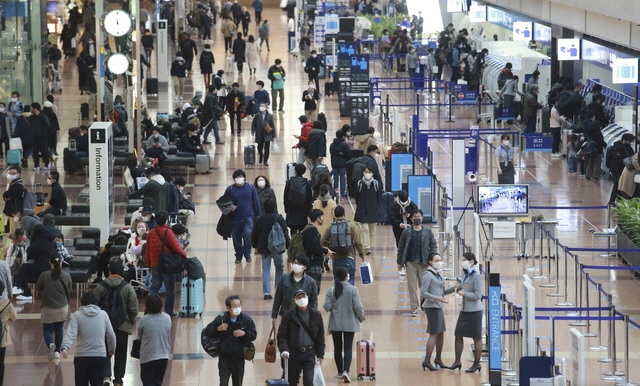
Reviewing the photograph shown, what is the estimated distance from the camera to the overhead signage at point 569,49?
3070 centimetres

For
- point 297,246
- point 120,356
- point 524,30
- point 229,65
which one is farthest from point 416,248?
point 229,65

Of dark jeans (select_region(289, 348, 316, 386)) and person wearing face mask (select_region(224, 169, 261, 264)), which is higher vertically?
person wearing face mask (select_region(224, 169, 261, 264))

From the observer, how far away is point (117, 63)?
26438 millimetres

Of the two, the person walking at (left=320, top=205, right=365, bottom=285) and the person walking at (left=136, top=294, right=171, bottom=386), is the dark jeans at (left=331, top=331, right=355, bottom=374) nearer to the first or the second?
the person walking at (left=136, top=294, right=171, bottom=386)

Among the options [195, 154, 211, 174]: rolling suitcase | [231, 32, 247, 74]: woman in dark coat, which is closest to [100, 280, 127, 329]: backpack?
[195, 154, 211, 174]: rolling suitcase

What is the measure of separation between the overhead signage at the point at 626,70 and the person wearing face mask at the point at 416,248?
34.0ft

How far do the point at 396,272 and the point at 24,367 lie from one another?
20.9 feet

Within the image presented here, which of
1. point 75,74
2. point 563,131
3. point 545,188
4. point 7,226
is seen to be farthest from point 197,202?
point 75,74

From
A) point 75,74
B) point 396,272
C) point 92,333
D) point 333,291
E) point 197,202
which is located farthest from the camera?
point 75,74

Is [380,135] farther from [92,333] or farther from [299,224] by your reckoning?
[92,333]

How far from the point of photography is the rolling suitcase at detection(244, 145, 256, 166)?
2718 cm

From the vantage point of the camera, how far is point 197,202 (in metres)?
23.8

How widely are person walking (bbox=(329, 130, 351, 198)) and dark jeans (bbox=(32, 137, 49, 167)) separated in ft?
22.0

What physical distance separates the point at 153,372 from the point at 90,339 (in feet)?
2.33
